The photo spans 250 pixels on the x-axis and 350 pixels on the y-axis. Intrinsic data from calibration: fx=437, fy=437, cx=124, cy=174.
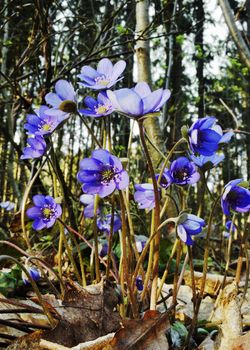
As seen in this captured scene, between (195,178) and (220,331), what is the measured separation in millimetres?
375

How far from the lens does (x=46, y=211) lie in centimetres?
141

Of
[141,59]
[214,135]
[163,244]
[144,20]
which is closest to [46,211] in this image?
[214,135]

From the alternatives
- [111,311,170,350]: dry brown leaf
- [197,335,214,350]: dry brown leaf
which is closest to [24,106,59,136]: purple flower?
[111,311,170,350]: dry brown leaf

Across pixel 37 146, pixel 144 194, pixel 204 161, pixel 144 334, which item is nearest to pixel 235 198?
pixel 204 161

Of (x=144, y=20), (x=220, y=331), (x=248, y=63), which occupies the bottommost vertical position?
(x=220, y=331)

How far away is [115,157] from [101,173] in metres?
0.06

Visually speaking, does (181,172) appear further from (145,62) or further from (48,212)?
(145,62)

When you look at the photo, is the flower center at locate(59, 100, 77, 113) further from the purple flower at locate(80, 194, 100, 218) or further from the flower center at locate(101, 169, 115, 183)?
the purple flower at locate(80, 194, 100, 218)

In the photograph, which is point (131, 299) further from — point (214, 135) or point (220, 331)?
point (214, 135)

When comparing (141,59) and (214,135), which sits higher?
→ (141,59)

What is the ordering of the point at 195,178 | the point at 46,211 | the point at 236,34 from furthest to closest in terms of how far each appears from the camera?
1. the point at 236,34
2. the point at 46,211
3. the point at 195,178

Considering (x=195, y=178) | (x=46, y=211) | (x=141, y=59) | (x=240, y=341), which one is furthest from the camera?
(x=141, y=59)

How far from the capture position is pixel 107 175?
105 cm

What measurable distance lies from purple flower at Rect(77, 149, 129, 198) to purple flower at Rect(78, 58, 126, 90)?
0.72ft
